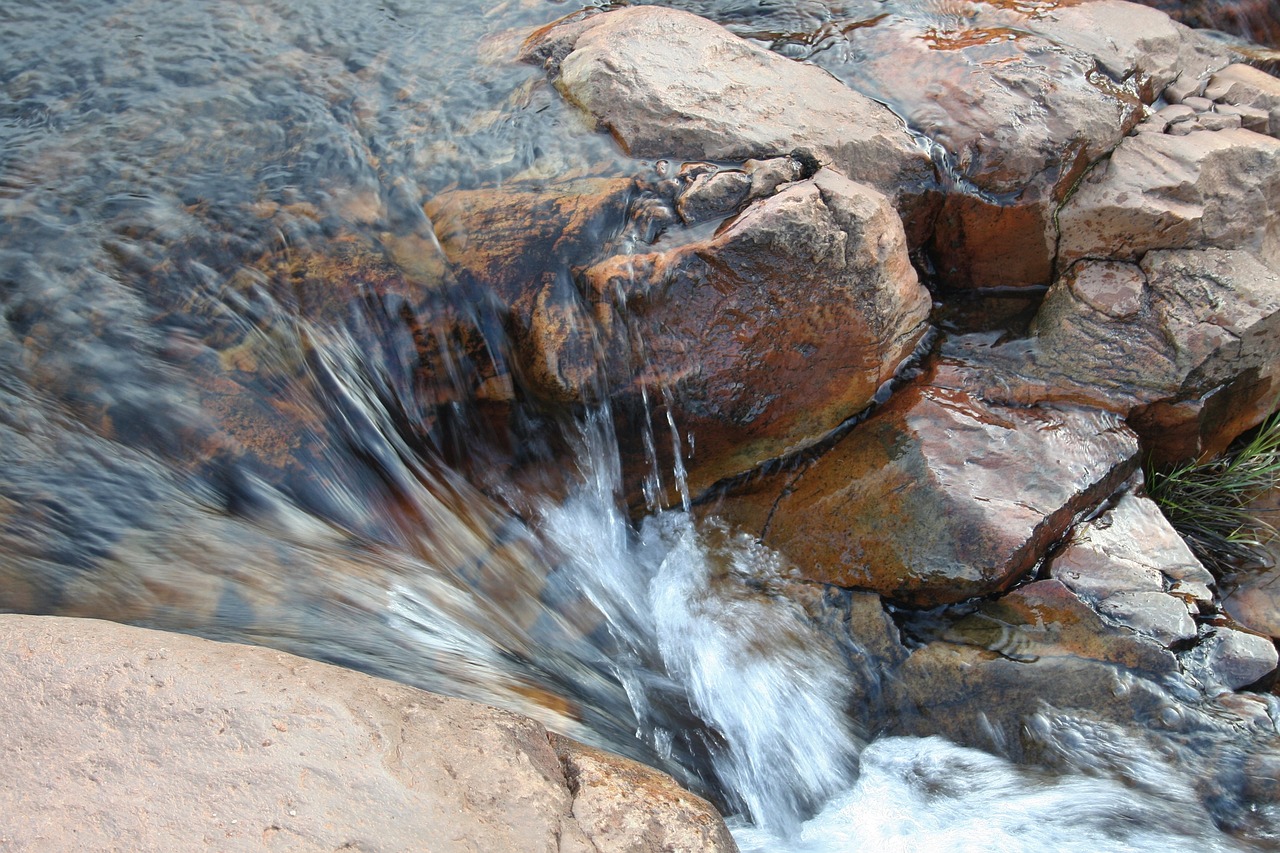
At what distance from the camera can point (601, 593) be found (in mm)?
3174

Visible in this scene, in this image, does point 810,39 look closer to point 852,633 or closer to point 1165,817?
point 852,633

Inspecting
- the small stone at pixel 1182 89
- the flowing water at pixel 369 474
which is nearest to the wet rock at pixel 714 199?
the flowing water at pixel 369 474

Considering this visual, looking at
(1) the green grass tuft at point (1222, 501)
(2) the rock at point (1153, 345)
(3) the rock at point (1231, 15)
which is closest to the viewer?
(2) the rock at point (1153, 345)

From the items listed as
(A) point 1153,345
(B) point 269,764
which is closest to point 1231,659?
(A) point 1153,345

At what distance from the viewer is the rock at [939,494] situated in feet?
9.75

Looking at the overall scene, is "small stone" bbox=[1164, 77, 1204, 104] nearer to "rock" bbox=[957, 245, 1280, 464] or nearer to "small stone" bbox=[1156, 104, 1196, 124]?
"small stone" bbox=[1156, 104, 1196, 124]

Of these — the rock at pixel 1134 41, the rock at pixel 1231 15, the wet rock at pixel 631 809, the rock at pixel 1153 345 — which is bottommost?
the wet rock at pixel 631 809

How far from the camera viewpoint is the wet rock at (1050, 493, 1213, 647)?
2.88 metres

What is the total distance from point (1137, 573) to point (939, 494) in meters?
0.69

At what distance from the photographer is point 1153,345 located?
11.3ft

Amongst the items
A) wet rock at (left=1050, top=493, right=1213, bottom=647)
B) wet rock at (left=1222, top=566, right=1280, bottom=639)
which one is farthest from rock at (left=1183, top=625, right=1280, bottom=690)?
wet rock at (left=1222, top=566, right=1280, bottom=639)

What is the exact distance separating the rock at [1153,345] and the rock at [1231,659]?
2.96 ft

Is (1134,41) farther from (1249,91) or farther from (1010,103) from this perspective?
(1010,103)

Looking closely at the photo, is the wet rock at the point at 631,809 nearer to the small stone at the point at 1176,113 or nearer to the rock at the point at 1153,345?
the rock at the point at 1153,345
